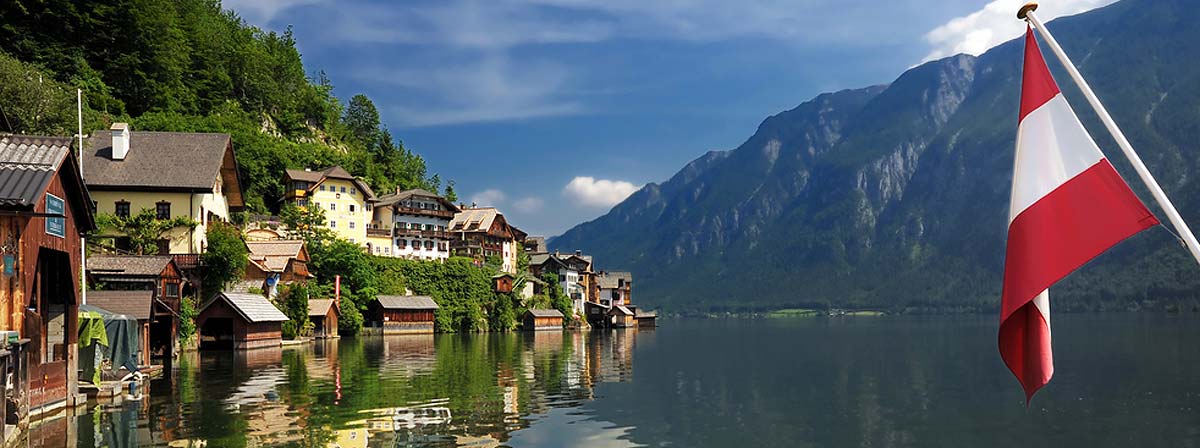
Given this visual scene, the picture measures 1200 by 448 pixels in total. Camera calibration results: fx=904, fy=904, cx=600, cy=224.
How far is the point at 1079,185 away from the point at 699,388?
3378 centimetres

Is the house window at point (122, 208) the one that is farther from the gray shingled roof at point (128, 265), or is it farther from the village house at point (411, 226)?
the village house at point (411, 226)

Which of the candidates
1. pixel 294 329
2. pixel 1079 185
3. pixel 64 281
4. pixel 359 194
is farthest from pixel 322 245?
pixel 1079 185

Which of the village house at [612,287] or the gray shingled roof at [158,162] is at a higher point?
the gray shingled roof at [158,162]

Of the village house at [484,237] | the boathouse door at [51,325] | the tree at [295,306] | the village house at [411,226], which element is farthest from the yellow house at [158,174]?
the village house at [484,237]

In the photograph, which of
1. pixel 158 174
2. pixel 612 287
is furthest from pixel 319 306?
pixel 612 287

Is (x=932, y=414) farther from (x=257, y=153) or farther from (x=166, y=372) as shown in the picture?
(x=257, y=153)

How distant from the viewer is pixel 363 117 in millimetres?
158125

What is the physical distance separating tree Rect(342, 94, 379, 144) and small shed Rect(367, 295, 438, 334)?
59.5 meters

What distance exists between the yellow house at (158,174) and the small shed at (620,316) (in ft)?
287

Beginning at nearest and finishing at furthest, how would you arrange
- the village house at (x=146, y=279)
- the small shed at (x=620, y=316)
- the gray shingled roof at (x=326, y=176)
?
the village house at (x=146, y=279)
the gray shingled roof at (x=326, y=176)
the small shed at (x=620, y=316)

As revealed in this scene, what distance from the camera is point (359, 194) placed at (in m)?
110

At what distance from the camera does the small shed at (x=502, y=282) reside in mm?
117331

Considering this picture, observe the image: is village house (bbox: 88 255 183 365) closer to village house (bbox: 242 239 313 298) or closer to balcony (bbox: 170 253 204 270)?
balcony (bbox: 170 253 204 270)

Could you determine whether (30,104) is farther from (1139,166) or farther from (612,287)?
(612,287)
